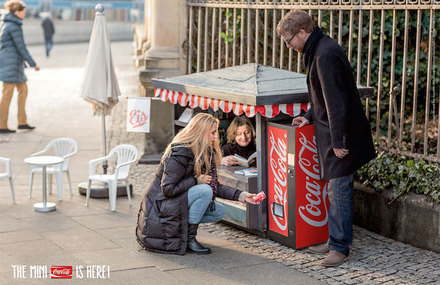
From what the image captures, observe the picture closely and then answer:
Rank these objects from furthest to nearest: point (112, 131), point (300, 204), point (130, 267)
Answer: point (112, 131) → point (300, 204) → point (130, 267)

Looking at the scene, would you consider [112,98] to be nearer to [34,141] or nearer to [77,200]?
[77,200]

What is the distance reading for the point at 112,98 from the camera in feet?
30.4

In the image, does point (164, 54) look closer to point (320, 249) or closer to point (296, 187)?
point (296, 187)

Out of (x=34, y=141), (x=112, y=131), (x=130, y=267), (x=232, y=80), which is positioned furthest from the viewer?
(x=112, y=131)

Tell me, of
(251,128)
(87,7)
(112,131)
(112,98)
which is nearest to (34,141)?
(112,131)

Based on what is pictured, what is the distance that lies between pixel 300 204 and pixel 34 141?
6.57 meters

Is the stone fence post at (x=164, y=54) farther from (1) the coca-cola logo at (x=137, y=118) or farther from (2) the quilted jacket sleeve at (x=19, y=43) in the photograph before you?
(2) the quilted jacket sleeve at (x=19, y=43)

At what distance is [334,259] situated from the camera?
21.9 feet

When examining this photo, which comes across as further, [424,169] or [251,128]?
[251,128]

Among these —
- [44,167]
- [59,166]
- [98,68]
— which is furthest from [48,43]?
[44,167]

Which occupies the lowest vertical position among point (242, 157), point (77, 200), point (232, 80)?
point (77, 200)

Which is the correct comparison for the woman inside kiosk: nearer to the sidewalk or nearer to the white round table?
the sidewalk

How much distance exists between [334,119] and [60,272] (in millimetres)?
2474

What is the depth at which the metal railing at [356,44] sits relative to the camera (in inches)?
332
